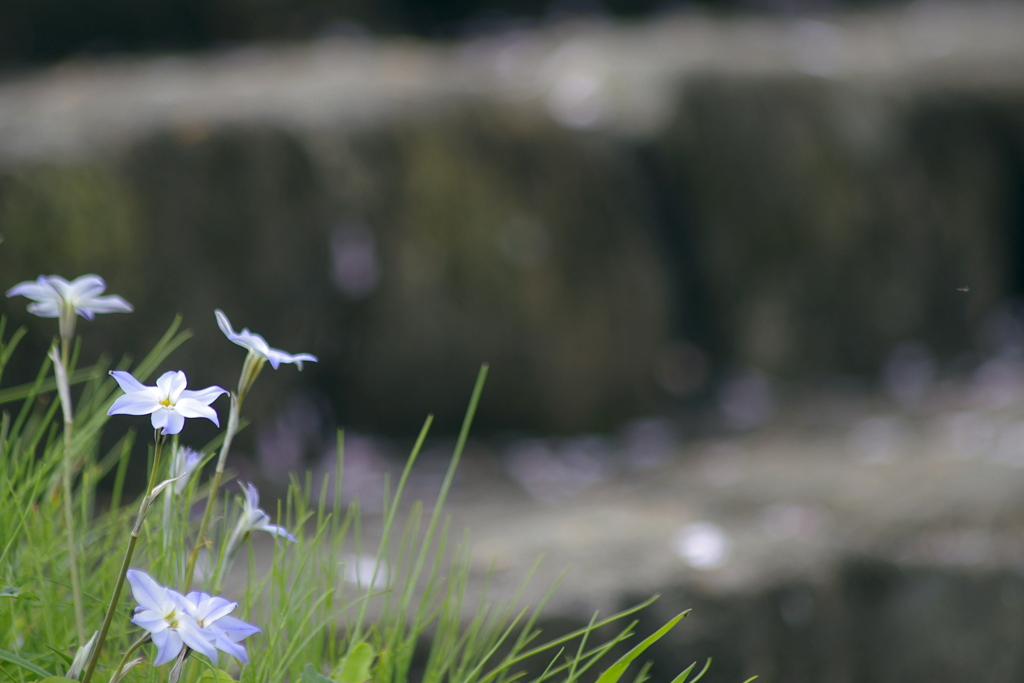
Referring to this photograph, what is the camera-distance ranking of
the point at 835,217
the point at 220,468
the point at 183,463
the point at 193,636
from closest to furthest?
1. the point at 193,636
2. the point at 220,468
3. the point at 183,463
4. the point at 835,217

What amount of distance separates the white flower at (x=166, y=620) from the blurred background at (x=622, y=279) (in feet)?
4.04

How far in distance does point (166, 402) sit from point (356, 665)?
1.01ft

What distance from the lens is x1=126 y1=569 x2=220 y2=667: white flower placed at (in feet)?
1.71

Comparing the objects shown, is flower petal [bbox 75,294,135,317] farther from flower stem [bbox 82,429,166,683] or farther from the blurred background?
the blurred background

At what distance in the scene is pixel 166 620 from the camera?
1.80 feet

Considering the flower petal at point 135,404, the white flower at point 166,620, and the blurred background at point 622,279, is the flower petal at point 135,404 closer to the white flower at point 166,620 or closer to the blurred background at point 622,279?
the white flower at point 166,620

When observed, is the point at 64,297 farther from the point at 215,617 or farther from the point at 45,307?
the point at 215,617

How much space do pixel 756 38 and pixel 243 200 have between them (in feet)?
8.69

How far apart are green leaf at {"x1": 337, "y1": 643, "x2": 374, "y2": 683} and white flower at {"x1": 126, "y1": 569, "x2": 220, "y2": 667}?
217 mm

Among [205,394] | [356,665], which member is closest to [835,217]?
[356,665]

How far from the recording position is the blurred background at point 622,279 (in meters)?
1.96

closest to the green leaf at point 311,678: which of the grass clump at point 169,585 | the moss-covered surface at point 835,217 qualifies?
the grass clump at point 169,585

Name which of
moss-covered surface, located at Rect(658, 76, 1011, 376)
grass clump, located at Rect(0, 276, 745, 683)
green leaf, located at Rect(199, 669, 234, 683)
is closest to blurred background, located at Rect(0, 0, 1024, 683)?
moss-covered surface, located at Rect(658, 76, 1011, 376)

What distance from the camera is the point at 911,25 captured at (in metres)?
4.64
